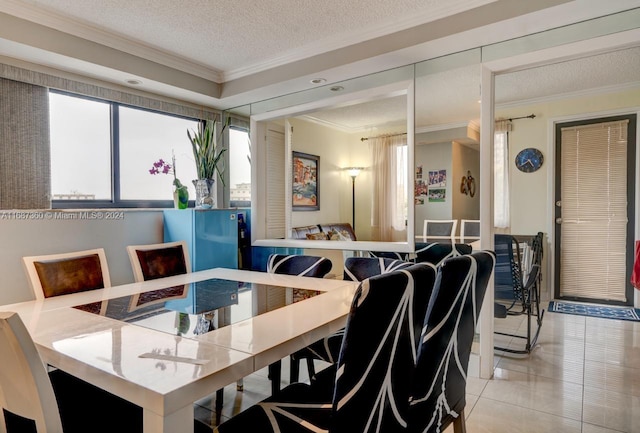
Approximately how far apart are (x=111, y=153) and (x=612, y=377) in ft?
14.1

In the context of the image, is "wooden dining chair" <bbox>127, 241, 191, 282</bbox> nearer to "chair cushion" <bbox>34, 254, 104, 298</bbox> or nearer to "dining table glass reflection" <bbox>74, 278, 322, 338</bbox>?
"chair cushion" <bbox>34, 254, 104, 298</bbox>

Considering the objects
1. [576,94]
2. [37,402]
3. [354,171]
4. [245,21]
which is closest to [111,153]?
[245,21]

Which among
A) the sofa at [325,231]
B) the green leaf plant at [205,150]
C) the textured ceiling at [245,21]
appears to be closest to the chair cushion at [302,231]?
the sofa at [325,231]

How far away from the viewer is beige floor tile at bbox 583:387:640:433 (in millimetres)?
2017

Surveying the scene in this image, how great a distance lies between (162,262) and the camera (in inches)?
95.7

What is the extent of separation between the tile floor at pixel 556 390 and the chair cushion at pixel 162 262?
2.70 feet

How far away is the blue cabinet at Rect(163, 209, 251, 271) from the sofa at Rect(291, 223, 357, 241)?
3.21 ft

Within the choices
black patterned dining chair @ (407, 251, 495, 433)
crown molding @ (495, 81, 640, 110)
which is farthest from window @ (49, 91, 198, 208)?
crown molding @ (495, 81, 640, 110)

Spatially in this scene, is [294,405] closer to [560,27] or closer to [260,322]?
[260,322]

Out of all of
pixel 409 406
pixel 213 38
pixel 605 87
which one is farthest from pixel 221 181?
pixel 605 87

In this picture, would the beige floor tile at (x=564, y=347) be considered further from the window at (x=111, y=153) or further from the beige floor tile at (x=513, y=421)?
the window at (x=111, y=153)

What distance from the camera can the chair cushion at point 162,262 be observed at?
234 cm

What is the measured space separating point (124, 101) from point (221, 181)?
1261 mm

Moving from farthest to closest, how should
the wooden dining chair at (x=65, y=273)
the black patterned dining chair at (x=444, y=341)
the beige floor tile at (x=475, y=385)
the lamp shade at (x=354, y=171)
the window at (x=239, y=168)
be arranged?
1. the lamp shade at (x=354, y=171)
2. the window at (x=239, y=168)
3. the beige floor tile at (x=475, y=385)
4. the wooden dining chair at (x=65, y=273)
5. the black patterned dining chair at (x=444, y=341)
